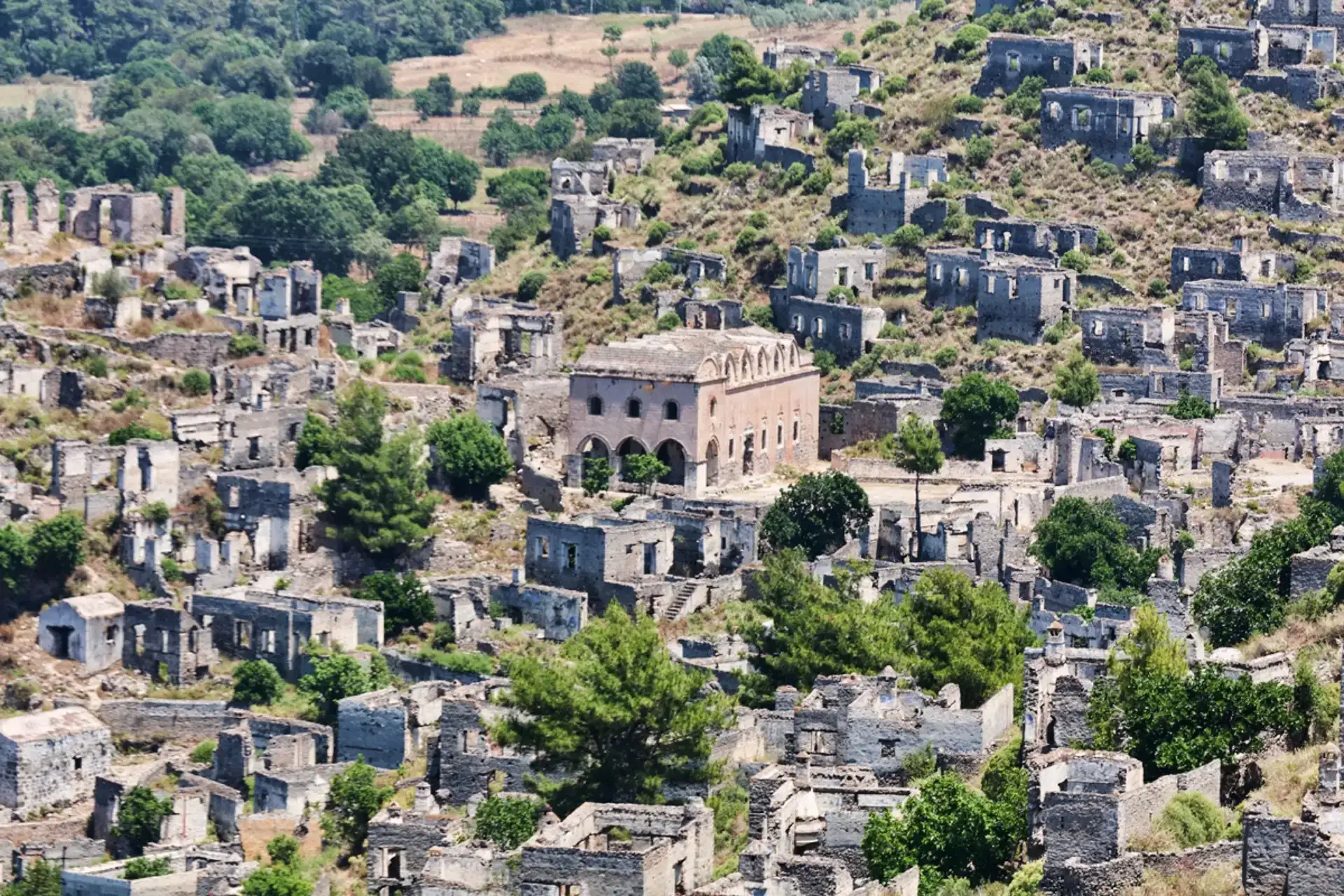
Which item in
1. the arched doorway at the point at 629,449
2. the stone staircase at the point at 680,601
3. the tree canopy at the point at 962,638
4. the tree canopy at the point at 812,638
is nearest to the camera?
the tree canopy at the point at 962,638

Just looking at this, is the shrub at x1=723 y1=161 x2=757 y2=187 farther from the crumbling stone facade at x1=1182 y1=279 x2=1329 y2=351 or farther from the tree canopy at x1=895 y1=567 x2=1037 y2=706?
the tree canopy at x1=895 y1=567 x2=1037 y2=706

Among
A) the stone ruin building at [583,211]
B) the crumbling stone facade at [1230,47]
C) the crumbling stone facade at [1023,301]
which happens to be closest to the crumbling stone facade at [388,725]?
the crumbling stone facade at [1023,301]

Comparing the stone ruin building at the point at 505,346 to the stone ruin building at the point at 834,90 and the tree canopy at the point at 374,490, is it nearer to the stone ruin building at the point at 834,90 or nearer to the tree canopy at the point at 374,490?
the tree canopy at the point at 374,490

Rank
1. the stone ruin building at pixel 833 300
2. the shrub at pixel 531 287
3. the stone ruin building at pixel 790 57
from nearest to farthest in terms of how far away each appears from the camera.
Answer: the stone ruin building at pixel 833 300 < the shrub at pixel 531 287 < the stone ruin building at pixel 790 57

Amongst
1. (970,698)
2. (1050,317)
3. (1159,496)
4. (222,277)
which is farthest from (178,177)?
(970,698)

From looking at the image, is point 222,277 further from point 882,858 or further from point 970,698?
point 882,858

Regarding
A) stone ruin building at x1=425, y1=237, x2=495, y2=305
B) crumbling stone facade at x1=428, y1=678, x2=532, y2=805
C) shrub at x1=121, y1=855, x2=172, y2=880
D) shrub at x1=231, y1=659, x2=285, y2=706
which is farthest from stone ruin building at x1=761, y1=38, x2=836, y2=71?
shrub at x1=121, y1=855, x2=172, y2=880
